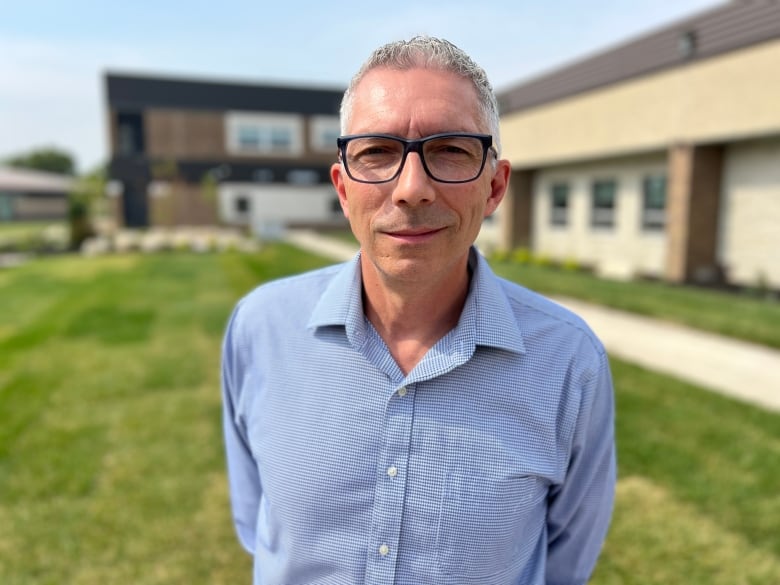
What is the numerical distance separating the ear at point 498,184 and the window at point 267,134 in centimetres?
4260

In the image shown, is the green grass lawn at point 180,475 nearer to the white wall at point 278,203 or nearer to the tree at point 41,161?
the white wall at point 278,203

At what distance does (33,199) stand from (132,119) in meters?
32.6

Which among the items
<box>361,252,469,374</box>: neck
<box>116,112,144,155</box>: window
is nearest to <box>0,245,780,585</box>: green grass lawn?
<box>361,252,469,374</box>: neck

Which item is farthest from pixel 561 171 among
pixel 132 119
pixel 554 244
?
pixel 132 119

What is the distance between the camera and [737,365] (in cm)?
688

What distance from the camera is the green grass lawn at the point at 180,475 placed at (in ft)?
11.7

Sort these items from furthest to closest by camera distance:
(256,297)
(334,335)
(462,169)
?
(256,297) < (334,335) < (462,169)

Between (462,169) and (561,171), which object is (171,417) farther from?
(561,171)

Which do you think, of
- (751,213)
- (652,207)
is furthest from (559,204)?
(751,213)

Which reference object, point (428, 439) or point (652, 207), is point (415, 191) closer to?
point (428, 439)

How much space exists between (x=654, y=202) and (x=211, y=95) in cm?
3306

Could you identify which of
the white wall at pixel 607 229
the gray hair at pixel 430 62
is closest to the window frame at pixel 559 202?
the white wall at pixel 607 229

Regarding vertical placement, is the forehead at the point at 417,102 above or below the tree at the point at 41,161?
below

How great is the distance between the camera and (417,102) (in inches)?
57.6
